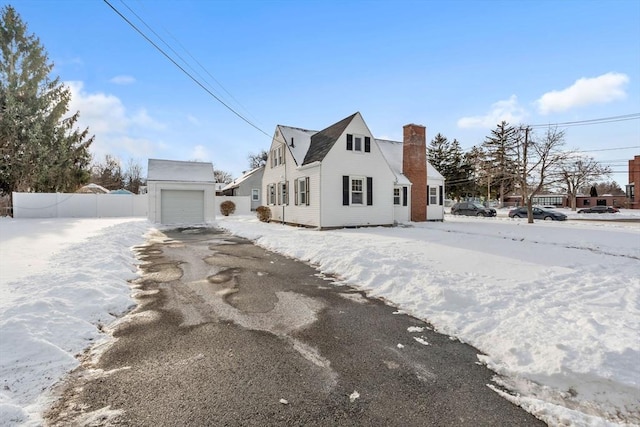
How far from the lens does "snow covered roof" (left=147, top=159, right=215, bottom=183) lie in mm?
21356

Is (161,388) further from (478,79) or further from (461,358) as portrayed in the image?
(478,79)

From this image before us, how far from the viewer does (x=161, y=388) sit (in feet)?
8.48

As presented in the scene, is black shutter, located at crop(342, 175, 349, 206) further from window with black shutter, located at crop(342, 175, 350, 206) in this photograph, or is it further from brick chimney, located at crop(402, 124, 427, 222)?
brick chimney, located at crop(402, 124, 427, 222)

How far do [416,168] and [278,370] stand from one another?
1899 centimetres

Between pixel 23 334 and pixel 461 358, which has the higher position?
pixel 23 334

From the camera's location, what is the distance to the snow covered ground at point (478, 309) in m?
2.57

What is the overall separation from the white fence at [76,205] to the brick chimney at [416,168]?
2223 cm

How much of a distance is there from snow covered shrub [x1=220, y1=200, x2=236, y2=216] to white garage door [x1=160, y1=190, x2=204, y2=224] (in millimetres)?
6204

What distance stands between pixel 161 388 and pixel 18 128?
28.5 m

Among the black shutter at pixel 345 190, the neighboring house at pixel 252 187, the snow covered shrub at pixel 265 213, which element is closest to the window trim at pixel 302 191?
the black shutter at pixel 345 190

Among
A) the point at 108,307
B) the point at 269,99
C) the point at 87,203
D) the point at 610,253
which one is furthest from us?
the point at 87,203

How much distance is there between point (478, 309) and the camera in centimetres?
441

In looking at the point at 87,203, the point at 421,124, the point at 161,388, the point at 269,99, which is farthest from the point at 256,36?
the point at 87,203

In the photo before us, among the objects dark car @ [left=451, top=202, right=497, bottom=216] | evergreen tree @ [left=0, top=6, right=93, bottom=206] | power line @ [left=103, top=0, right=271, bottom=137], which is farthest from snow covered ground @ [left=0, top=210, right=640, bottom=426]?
dark car @ [left=451, top=202, right=497, bottom=216]
